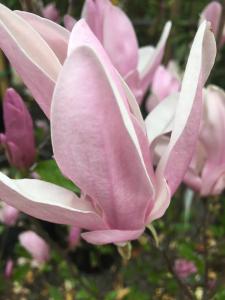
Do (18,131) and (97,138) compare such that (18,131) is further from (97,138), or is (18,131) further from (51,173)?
(97,138)

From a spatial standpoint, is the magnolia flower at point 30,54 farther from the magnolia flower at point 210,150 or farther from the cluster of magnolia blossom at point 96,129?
the magnolia flower at point 210,150

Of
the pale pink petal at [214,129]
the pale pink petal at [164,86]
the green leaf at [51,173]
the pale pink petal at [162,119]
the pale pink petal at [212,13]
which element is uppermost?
the pale pink petal at [162,119]

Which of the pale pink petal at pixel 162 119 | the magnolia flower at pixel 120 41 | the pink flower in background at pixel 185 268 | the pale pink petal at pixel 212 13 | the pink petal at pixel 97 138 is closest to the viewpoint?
the pink petal at pixel 97 138

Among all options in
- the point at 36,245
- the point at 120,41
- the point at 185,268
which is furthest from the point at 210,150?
the point at 36,245

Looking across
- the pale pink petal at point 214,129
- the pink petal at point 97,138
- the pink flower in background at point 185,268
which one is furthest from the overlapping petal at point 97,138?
the pink flower in background at point 185,268

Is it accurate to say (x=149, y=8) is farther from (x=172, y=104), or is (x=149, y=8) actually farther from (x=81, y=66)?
(x=81, y=66)

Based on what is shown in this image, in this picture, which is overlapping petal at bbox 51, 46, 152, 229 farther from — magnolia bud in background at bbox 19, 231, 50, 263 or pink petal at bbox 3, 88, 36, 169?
magnolia bud in background at bbox 19, 231, 50, 263

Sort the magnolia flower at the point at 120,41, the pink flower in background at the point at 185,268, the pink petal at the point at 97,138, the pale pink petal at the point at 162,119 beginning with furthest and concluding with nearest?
the pink flower in background at the point at 185,268, the magnolia flower at the point at 120,41, the pale pink petal at the point at 162,119, the pink petal at the point at 97,138

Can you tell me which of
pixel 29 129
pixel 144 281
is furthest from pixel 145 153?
pixel 144 281

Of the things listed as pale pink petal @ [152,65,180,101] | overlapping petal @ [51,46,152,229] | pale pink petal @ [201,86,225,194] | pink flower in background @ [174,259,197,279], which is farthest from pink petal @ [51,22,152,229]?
pink flower in background @ [174,259,197,279]
